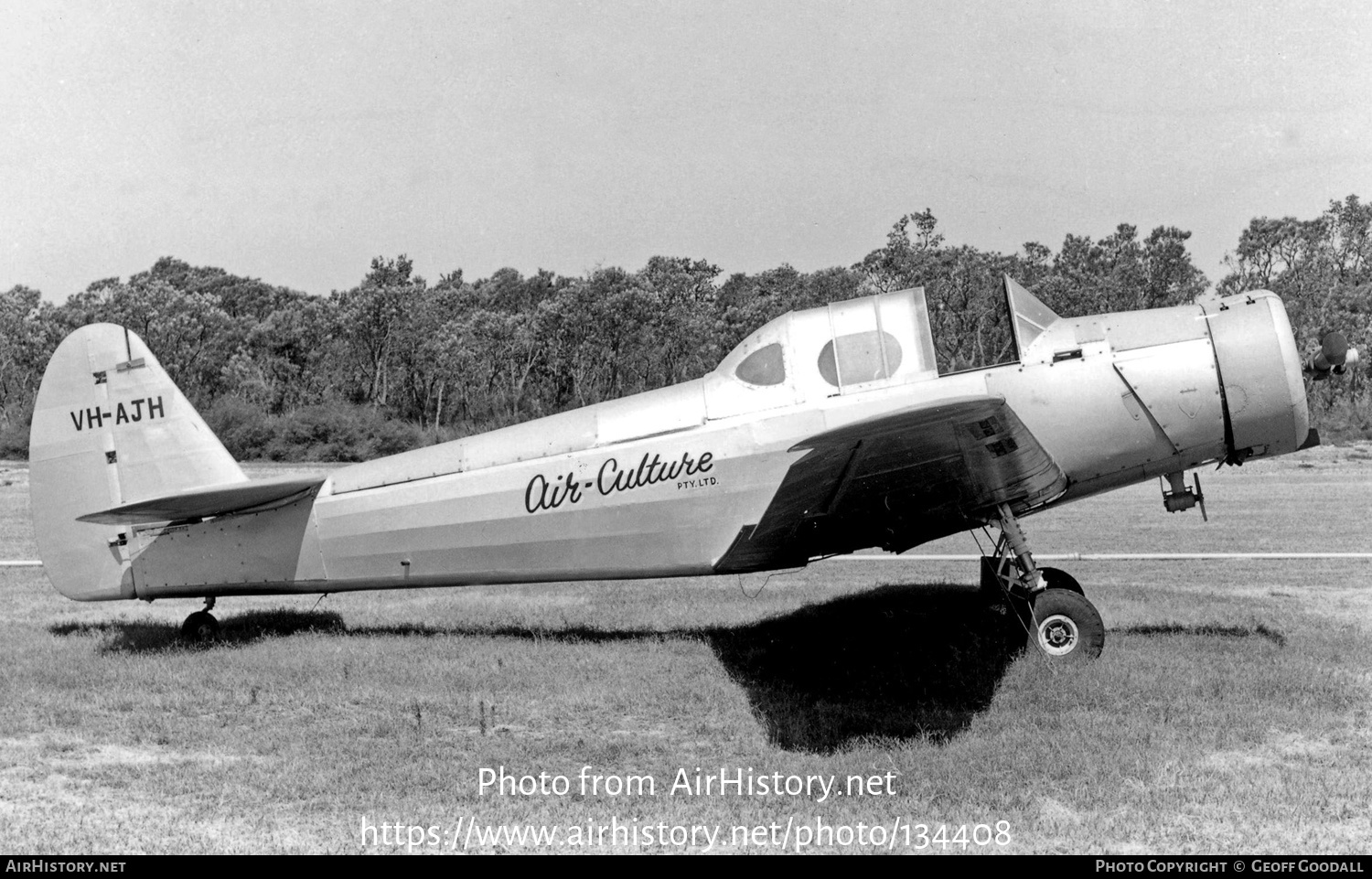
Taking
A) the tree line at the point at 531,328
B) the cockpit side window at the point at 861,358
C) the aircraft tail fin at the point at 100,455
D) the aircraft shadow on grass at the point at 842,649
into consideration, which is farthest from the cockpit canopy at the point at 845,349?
the tree line at the point at 531,328

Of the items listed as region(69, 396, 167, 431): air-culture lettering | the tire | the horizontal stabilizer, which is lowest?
the tire

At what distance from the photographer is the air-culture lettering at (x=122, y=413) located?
809cm

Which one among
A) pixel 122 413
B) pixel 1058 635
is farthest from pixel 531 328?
pixel 1058 635

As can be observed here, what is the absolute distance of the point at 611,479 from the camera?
730cm

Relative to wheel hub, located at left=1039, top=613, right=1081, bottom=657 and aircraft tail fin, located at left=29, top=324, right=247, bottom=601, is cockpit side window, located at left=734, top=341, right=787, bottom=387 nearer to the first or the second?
wheel hub, located at left=1039, top=613, right=1081, bottom=657

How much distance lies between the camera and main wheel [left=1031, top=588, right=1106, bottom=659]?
678cm

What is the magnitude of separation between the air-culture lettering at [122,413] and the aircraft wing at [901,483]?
183 inches

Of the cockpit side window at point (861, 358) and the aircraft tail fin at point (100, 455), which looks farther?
the aircraft tail fin at point (100, 455)

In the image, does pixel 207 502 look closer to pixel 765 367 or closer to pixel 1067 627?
pixel 765 367

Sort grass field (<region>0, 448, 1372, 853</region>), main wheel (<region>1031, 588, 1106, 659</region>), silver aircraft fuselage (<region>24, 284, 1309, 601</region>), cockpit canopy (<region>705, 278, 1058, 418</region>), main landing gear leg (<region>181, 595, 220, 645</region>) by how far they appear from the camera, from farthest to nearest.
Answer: main landing gear leg (<region>181, 595, 220, 645</region>), cockpit canopy (<region>705, 278, 1058, 418</region>), silver aircraft fuselage (<region>24, 284, 1309, 601</region>), main wheel (<region>1031, 588, 1106, 659</region>), grass field (<region>0, 448, 1372, 853</region>)

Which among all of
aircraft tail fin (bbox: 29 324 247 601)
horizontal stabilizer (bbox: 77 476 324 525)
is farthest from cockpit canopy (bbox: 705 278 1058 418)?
aircraft tail fin (bbox: 29 324 247 601)

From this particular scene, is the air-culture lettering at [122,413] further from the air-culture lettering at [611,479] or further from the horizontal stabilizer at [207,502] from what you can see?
the air-culture lettering at [611,479]

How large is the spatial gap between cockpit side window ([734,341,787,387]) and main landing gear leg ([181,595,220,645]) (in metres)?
4.63
